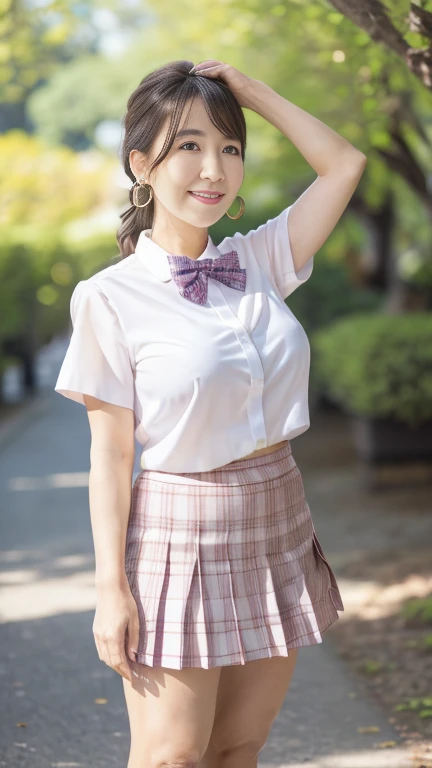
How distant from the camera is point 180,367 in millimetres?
2371

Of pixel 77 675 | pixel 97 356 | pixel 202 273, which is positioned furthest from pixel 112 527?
pixel 77 675

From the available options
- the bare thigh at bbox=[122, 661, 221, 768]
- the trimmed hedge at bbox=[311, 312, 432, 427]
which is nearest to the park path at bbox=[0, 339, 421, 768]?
the trimmed hedge at bbox=[311, 312, 432, 427]

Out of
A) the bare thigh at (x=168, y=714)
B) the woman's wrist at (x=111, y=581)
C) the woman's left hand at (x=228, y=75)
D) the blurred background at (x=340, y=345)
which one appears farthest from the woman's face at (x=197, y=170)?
the bare thigh at (x=168, y=714)

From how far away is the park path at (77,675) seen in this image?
3895mm

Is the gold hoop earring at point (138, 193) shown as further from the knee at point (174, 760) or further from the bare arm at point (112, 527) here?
the knee at point (174, 760)

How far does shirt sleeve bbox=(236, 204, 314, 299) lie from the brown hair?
0.21m

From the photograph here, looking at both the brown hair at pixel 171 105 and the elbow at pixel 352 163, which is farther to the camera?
the elbow at pixel 352 163

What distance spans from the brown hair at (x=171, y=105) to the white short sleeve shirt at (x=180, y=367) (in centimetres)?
29

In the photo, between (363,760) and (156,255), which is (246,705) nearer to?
(156,255)

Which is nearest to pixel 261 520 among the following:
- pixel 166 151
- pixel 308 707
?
pixel 166 151

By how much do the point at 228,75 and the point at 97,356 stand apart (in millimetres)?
749

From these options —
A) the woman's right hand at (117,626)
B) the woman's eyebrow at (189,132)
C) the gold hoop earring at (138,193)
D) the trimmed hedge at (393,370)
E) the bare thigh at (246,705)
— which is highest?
the woman's eyebrow at (189,132)

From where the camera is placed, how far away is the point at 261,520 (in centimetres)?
250

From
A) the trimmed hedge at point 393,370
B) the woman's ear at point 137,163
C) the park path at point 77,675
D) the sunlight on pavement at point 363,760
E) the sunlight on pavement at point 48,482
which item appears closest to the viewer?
the woman's ear at point 137,163
